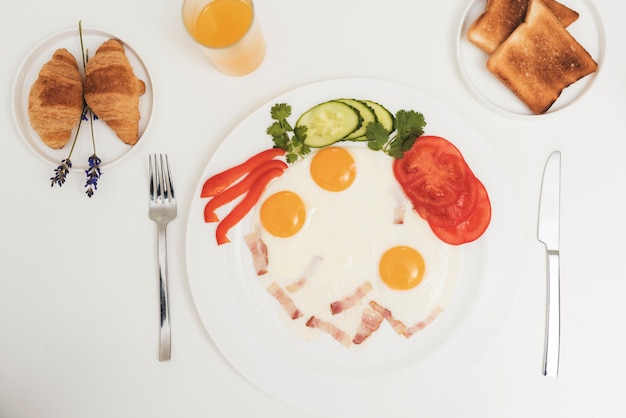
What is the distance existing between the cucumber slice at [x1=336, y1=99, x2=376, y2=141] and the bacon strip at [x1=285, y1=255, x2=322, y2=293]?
0.37 metres

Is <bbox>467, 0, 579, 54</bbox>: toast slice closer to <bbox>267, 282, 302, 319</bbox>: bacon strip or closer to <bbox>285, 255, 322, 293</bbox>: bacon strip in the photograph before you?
<bbox>285, 255, 322, 293</bbox>: bacon strip

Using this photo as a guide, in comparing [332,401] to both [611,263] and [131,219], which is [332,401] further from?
[611,263]

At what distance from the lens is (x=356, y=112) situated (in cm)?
148

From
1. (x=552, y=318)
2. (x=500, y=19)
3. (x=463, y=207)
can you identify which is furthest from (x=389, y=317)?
(x=500, y=19)

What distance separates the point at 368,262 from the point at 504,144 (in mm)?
559

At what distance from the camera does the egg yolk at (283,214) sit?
4.86ft

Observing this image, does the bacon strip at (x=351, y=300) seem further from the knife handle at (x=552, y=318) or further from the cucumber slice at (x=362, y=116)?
the knife handle at (x=552, y=318)

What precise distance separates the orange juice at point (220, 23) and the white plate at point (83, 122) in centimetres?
23

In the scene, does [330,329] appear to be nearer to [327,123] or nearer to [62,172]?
[327,123]

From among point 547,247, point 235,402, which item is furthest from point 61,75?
point 547,247

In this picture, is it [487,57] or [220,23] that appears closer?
[220,23]

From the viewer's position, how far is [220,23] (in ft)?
4.78

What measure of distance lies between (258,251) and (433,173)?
564mm

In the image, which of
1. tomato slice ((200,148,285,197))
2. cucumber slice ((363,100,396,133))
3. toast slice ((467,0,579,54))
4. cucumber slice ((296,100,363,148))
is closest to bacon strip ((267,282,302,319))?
tomato slice ((200,148,285,197))
